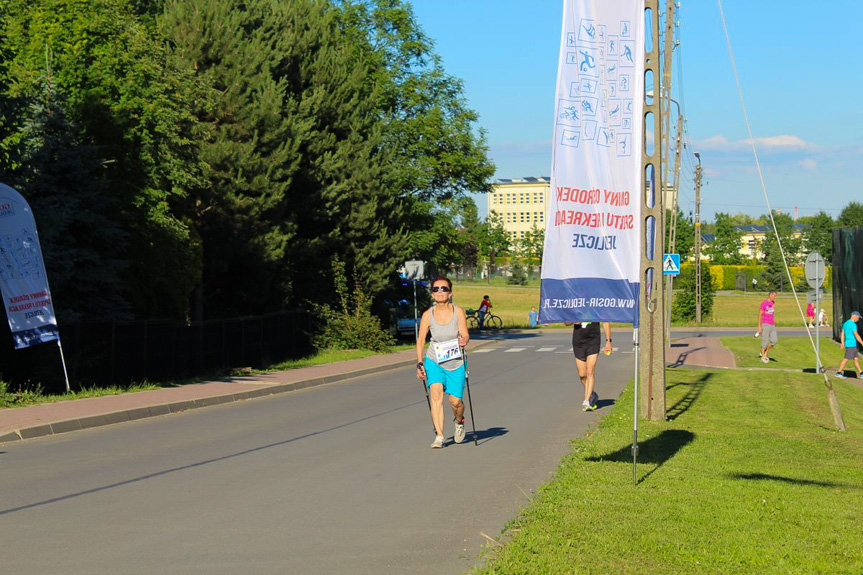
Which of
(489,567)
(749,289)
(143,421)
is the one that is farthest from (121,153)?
(749,289)

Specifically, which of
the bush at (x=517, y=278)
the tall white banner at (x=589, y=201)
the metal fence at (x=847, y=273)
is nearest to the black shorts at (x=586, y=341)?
the tall white banner at (x=589, y=201)

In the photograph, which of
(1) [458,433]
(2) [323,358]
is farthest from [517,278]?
(1) [458,433]

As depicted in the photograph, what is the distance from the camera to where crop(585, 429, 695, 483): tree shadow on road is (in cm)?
1001

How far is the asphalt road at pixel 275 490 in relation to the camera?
6.46m

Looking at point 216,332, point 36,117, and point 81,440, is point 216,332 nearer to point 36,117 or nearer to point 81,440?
point 36,117

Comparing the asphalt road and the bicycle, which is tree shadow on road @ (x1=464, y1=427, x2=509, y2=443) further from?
the bicycle

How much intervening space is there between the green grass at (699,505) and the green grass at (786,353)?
17.1 metres

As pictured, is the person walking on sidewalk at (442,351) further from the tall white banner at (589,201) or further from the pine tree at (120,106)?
the pine tree at (120,106)

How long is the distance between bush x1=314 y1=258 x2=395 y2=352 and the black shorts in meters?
19.3

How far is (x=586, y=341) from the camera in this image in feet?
51.5

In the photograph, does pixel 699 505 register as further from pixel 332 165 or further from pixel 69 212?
pixel 332 165

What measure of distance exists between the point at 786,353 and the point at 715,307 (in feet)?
155

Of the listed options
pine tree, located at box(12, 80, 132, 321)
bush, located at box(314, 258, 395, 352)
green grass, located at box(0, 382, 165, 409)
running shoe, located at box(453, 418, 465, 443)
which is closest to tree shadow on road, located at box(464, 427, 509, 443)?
running shoe, located at box(453, 418, 465, 443)

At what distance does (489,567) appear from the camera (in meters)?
5.87
